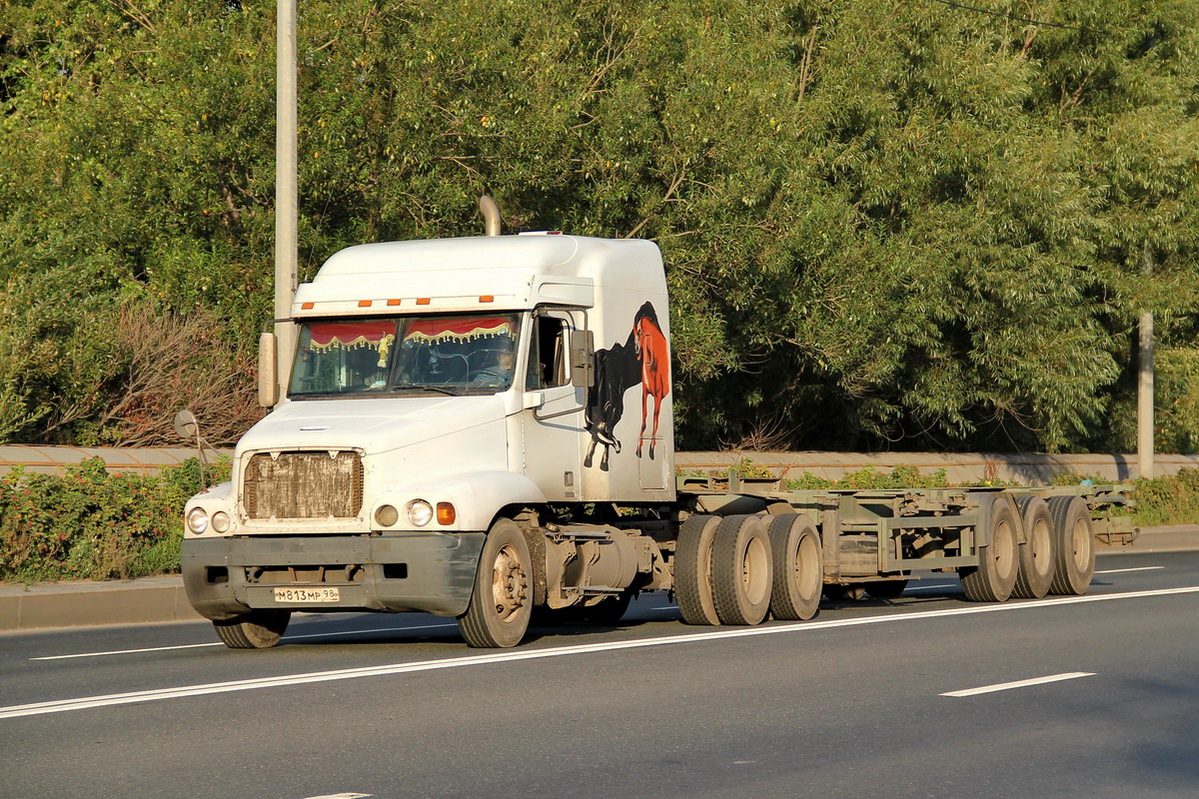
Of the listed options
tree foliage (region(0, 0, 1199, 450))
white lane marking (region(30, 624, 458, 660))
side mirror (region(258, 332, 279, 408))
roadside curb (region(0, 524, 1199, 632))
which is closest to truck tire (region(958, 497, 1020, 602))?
white lane marking (region(30, 624, 458, 660))

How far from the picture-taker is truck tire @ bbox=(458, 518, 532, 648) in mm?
12484

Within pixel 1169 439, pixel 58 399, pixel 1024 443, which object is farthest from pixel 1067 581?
pixel 1169 439

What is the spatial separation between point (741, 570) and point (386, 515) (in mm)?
4057

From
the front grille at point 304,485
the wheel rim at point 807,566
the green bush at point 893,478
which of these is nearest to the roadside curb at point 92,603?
the front grille at point 304,485

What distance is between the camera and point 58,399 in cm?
2277

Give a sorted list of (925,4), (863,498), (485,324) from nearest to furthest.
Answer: (485,324), (863,498), (925,4)

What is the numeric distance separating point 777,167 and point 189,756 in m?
19.1

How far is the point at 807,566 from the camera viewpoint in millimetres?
16047

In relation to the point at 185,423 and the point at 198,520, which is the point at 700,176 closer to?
the point at 185,423

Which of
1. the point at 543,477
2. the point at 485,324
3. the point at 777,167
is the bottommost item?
the point at 543,477

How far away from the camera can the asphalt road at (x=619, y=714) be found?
770 cm

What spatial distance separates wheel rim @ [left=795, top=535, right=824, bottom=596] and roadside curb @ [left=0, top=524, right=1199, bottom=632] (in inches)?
252

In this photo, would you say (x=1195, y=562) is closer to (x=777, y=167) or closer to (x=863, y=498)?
(x=777, y=167)

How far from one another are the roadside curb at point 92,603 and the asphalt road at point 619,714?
0.73 metres
